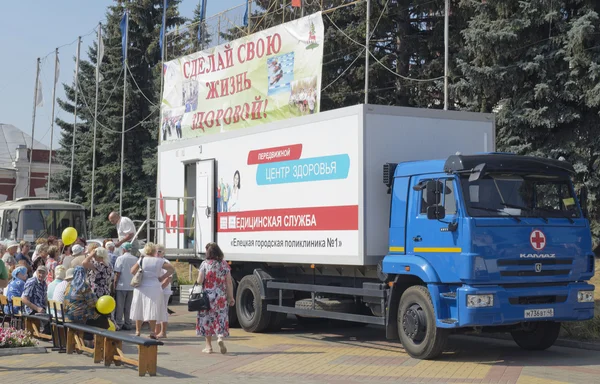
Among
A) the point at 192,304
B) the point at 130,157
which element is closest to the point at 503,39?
the point at 192,304

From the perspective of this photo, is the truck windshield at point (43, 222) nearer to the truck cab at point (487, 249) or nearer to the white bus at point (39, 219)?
the white bus at point (39, 219)

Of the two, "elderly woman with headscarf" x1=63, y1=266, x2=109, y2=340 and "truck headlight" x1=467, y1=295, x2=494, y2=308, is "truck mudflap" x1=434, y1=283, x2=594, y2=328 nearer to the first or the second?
"truck headlight" x1=467, y1=295, x2=494, y2=308

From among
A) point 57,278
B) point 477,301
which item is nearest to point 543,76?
point 477,301

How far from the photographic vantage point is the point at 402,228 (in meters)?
12.6

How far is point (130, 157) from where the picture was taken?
47906 mm

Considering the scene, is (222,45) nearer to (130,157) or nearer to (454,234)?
(454,234)

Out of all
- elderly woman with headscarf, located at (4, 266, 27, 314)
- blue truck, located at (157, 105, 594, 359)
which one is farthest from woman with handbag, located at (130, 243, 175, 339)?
elderly woman with headscarf, located at (4, 266, 27, 314)

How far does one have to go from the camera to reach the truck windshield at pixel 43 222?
3050cm

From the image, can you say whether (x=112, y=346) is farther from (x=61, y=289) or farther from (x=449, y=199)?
(x=449, y=199)

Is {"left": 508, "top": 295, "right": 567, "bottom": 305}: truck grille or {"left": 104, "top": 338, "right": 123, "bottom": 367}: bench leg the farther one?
{"left": 508, "top": 295, "right": 567, "bottom": 305}: truck grille

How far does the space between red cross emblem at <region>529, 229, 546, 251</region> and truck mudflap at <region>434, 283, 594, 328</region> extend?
0.57 m

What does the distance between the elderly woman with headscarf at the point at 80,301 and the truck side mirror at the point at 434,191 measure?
524 centimetres

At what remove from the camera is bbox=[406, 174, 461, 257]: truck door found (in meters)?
11.7

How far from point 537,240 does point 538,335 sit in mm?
2100
